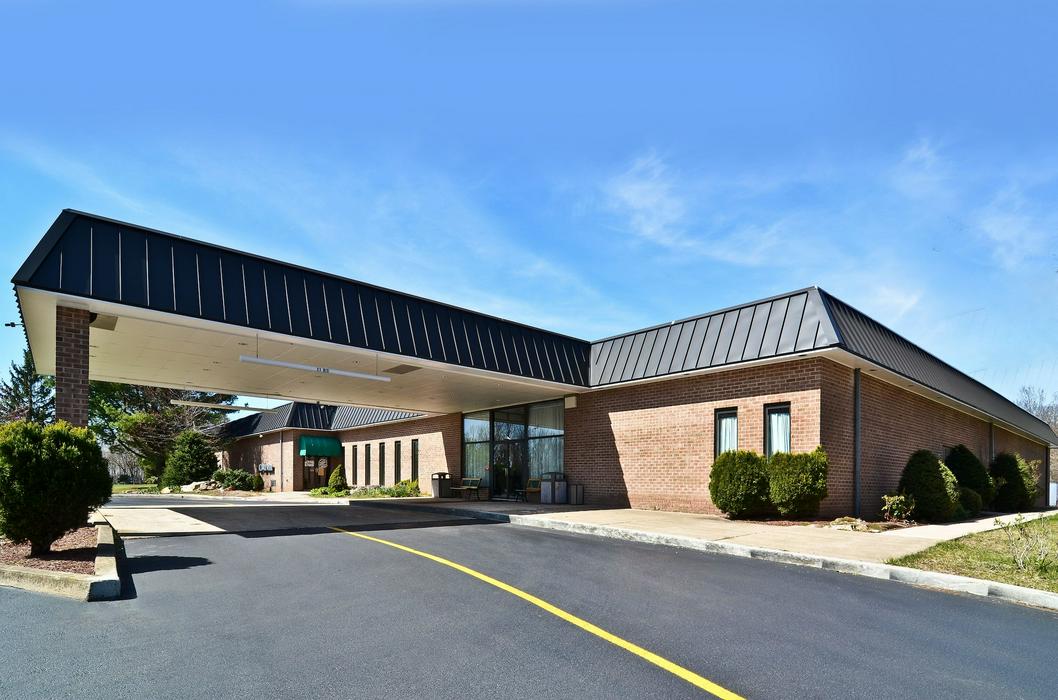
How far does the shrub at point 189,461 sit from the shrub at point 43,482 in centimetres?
3675

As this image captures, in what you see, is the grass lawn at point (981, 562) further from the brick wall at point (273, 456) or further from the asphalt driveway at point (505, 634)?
the brick wall at point (273, 456)

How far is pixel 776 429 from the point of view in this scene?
645 inches

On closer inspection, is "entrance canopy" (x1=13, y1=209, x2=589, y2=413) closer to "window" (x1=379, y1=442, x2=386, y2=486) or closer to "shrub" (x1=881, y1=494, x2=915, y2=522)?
"shrub" (x1=881, y1=494, x2=915, y2=522)

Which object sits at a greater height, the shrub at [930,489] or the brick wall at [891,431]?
the brick wall at [891,431]

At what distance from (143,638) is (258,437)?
41.0 meters

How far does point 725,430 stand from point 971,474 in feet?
31.0

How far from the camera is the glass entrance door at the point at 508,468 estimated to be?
977 inches

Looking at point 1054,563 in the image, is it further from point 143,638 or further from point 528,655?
point 143,638

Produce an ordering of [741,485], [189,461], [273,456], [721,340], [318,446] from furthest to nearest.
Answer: [189,461] → [273,456] → [318,446] → [721,340] → [741,485]

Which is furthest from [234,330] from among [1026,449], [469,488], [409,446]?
[1026,449]

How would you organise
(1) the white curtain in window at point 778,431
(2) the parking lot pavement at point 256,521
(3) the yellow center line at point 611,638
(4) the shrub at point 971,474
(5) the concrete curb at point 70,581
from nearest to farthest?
(3) the yellow center line at point 611,638, (5) the concrete curb at point 70,581, (2) the parking lot pavement at point 256,521, (1) the white curtain in window at point 778,431, (4) the shrub at point 971,474

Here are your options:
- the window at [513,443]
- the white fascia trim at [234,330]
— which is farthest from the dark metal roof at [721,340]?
the window at [513,443]

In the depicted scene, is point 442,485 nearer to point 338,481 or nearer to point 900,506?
point 338,481

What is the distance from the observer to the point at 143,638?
543 centimetres
